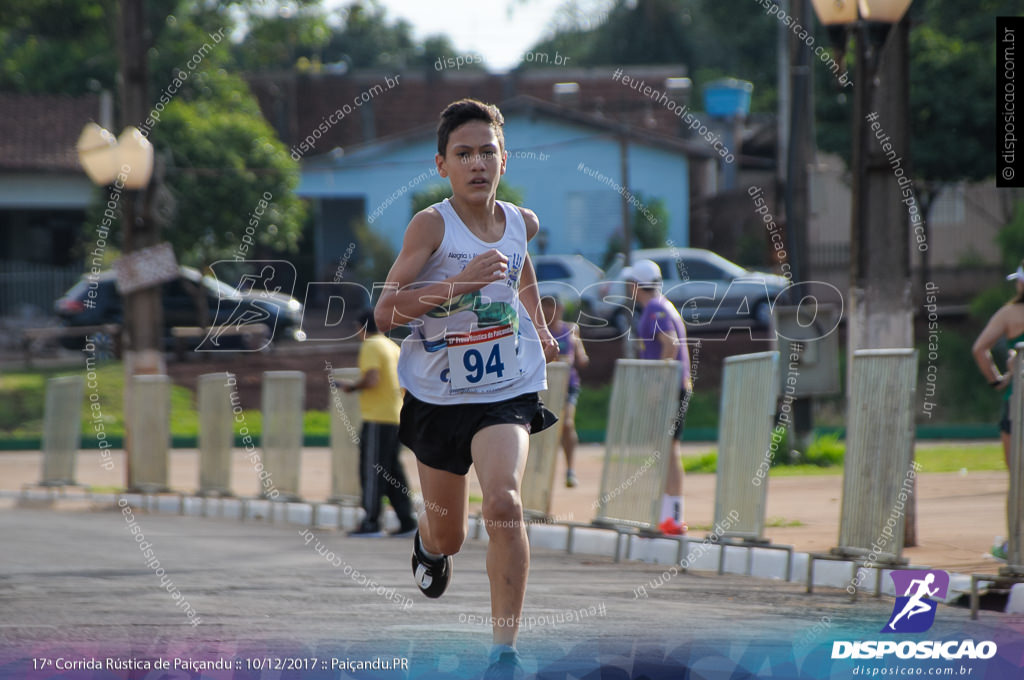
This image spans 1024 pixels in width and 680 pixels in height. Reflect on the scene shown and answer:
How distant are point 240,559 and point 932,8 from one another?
28.0 meters

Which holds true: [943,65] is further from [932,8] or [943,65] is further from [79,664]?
[79,664]

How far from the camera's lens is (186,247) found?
2792 cm

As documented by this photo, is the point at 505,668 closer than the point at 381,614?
Yes

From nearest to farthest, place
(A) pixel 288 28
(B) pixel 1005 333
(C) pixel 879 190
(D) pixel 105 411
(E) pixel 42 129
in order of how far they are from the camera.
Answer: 1. (B) pixel 1005 333
2. (C) pixel 879 190
3. (D) pixel 105 411
4. (E) pixel 42 129
5. (A) pixel 288 28

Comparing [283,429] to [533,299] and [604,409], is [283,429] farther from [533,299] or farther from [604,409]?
[604,409]

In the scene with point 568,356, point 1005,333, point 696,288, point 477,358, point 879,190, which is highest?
point 696,288

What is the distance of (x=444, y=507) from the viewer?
509 cm

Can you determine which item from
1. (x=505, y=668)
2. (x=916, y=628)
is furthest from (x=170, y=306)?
(x=505, y=668)

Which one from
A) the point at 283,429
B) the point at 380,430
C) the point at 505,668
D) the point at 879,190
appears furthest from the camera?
the point at 283,429

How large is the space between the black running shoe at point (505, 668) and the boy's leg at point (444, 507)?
2.40ft

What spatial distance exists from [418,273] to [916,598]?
10.2 ft

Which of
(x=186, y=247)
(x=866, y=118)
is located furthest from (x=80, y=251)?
(x=866, y=118)

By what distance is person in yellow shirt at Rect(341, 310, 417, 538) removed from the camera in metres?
10.3

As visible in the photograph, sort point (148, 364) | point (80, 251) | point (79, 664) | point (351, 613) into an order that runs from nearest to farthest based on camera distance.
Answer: point (79, 664)
point (351, 613)
point (148, 364)
point (80, 251)
